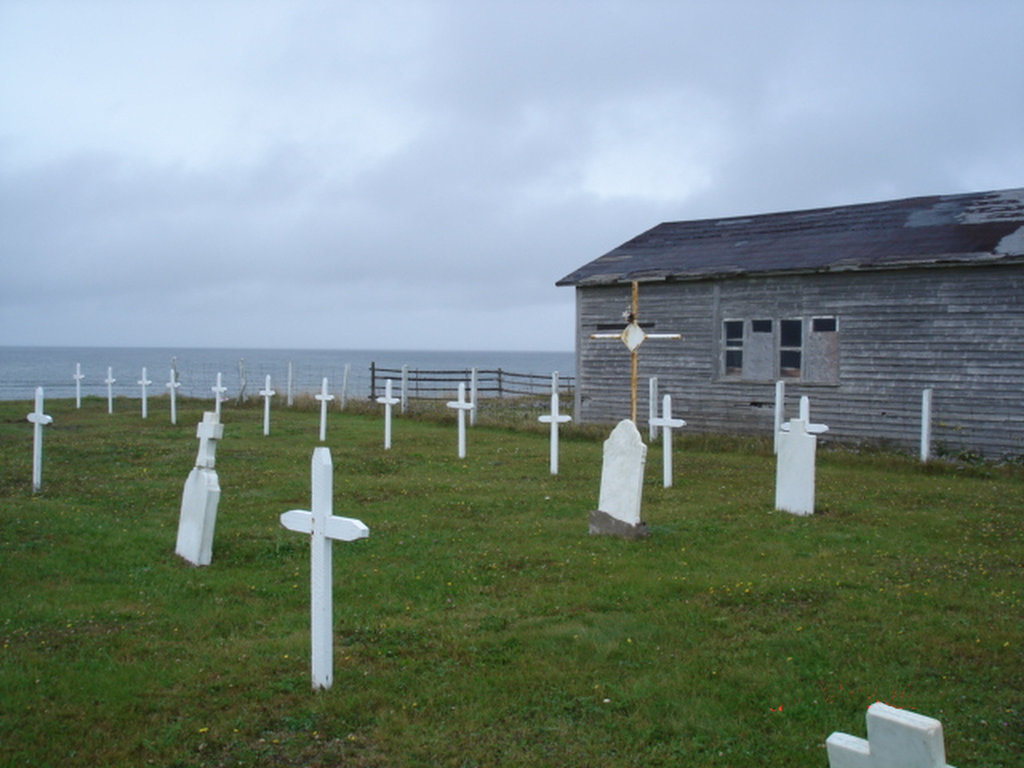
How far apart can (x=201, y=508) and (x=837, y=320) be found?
14.5 m

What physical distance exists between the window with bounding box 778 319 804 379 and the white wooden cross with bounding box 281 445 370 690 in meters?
15.9

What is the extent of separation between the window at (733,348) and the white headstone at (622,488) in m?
11.3

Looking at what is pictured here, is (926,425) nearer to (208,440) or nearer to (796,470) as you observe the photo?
(796,470)

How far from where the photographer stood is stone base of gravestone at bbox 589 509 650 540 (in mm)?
9672

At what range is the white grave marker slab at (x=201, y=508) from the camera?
8508mm

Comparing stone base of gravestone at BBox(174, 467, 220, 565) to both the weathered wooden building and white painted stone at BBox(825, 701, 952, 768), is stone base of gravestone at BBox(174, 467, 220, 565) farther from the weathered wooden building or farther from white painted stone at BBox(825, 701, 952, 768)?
the weathered wooden building

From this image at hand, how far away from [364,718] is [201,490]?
4249 millimetres

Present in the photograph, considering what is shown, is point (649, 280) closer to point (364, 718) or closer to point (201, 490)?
point (201, 490)

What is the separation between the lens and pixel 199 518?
854 centimetres

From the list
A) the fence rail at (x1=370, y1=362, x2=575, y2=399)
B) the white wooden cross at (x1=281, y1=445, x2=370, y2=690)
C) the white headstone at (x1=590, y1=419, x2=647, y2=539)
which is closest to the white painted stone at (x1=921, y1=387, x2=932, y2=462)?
the white headstone at (x1=590, y1=419, x2=647, y2=539)

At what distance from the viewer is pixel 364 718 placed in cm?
504

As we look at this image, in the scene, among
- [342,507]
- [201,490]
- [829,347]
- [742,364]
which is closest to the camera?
[201,490]

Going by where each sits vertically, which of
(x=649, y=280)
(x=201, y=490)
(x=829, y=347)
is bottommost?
(x=201, y=490)

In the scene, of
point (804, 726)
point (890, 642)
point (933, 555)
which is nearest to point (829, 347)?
point (933, 555)
